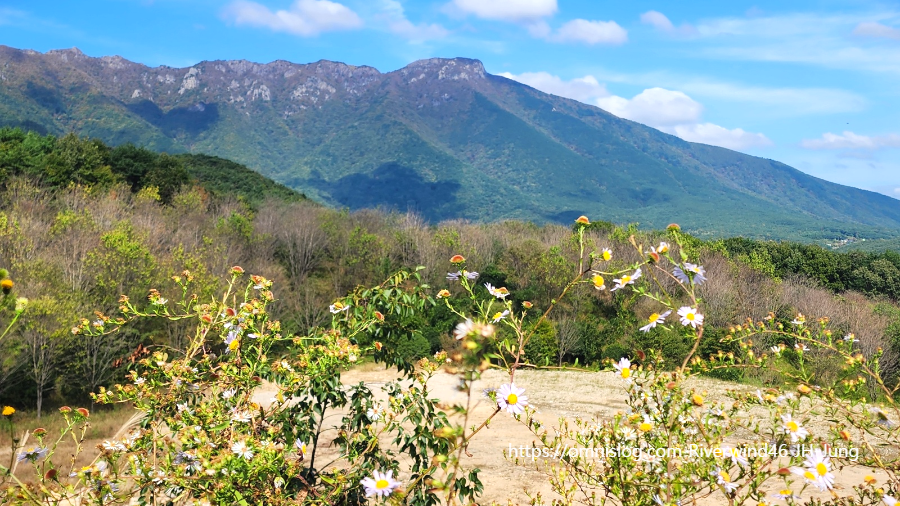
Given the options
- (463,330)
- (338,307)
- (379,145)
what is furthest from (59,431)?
(379,145)

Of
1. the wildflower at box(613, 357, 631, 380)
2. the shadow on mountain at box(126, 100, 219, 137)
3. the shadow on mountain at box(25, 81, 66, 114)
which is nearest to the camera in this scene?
the wildflower at box(613, 357, 631, 380)

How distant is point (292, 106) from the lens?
17262 cm

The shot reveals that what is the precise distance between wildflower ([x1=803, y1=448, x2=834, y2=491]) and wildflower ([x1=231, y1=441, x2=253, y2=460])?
1.97 meters

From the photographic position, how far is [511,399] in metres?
1.71

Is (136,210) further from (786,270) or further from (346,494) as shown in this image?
(786,270)

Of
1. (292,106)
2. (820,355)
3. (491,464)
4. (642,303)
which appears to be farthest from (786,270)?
(292,106)

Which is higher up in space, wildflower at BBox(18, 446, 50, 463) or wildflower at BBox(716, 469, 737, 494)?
wildflower at BBox(716, 469, 737, 494)

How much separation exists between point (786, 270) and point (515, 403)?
39.7 m

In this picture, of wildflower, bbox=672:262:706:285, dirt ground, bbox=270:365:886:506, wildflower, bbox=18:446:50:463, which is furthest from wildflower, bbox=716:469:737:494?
dirt ground, bbox=270:365:886:506

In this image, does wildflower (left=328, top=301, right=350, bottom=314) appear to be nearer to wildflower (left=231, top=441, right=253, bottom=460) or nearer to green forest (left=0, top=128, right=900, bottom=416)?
green forest (left=0, top=128, right=900, bottom=416)

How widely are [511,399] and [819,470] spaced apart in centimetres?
101

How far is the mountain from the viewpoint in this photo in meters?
116

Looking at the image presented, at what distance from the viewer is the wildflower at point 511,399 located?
1674 mm

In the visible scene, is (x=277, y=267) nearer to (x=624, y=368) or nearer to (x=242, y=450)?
(x=242, y=450)
